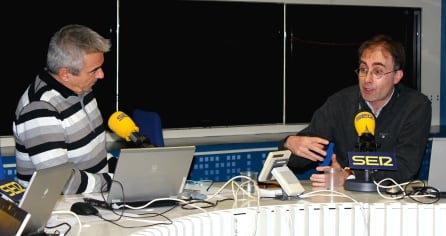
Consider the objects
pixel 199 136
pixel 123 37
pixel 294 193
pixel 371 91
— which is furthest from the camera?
pixel 199 136

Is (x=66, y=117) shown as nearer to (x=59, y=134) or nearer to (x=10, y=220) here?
(x=59, y=134)

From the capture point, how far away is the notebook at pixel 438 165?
342 cm

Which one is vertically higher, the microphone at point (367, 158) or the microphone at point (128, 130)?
the microphone at point (128, 130)

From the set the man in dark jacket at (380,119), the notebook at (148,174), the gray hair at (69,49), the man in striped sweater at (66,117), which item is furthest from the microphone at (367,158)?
the gray hair at (69,49)

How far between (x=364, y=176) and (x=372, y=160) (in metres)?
0.19

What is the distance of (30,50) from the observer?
17.9ft

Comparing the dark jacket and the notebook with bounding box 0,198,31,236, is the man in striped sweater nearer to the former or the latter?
the dark jacket

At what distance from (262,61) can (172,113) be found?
2.81ft

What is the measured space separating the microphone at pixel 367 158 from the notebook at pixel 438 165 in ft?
0.67

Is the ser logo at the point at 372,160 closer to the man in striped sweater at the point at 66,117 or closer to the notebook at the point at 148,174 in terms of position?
the notebook at the point at 148,174

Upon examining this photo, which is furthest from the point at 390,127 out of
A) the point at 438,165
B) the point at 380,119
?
the point at 438,165

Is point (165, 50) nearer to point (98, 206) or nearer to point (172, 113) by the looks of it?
point (172, 113)

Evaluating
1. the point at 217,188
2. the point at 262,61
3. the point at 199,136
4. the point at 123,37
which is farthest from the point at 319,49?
the point at 217,188

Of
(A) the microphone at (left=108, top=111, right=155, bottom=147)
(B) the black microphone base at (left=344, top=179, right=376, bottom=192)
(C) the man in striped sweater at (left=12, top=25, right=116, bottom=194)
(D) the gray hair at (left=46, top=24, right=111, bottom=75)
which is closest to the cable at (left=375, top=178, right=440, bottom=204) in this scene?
(B) the black microphone base at (left=344, top=179, right=376, bottom=192)
